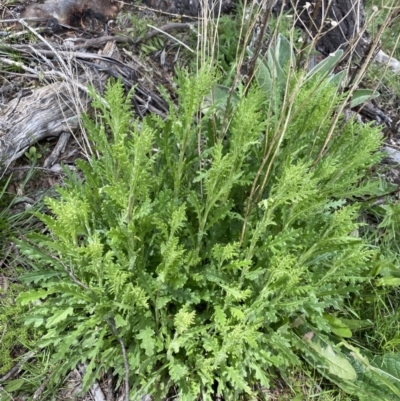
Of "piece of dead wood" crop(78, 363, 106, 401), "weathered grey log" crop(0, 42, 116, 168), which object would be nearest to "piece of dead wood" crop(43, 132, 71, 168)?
"weathered grey log" crop(0, 42, 116, 168)

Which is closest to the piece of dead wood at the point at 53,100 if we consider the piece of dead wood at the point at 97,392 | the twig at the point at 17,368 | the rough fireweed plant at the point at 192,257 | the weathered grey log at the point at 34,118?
the weathered grey log at the point at 34,118

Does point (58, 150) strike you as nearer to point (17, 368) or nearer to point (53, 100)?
point (53, 100)

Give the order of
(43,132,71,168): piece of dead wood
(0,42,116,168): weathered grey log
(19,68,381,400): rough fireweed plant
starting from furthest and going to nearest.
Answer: (43,132,71,168): piece of dead wood, (0,42,116,168): weathered grey log, (19,68,381,400): rough fireweed plant

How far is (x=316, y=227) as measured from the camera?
2072mm

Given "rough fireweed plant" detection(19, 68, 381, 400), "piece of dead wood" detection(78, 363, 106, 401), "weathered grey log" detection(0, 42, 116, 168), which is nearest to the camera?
"rough fireweed plant" detection(19, 68, 381, 400)

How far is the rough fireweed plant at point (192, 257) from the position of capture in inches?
64.7

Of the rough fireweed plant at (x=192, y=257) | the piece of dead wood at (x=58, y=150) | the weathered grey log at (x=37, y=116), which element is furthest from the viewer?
the piece of dead wood at (x=58, y=150)

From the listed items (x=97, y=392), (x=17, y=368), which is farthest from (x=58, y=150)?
(x=97, y=392)

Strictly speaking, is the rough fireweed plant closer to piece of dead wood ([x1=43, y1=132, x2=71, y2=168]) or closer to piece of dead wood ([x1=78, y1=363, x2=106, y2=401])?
piece of dead wood ([x1=78, y1=363, x2=106, y2=401])

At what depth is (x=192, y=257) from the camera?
182cm

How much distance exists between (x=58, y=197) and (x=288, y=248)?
49.0 inches

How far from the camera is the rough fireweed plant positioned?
64.7 inches

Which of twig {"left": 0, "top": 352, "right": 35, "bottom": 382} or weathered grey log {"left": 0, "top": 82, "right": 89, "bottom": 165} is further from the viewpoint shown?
weathered grey log {"left": 0, "top": 82, "right": 89, "bottom": 165}

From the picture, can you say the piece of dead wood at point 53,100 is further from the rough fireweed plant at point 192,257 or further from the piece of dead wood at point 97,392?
the piece of dead wood at point 97,392
